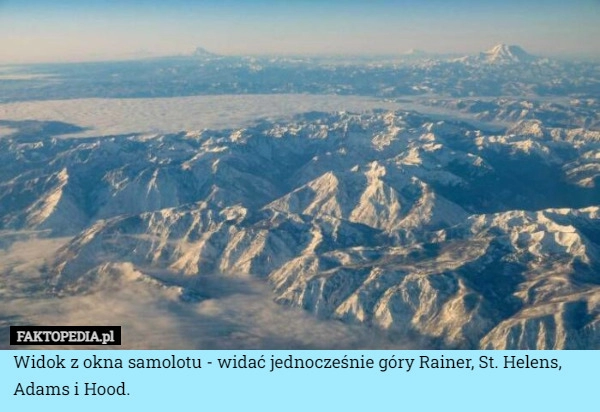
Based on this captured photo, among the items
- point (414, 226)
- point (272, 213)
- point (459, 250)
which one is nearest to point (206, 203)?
point (272, 213)

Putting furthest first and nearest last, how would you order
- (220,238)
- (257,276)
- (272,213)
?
(272,213), (220,238), (257,276)

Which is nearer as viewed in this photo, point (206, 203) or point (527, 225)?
point (527, 225)

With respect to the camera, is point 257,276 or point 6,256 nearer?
point 257,276

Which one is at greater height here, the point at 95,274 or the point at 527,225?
the point at 527,225

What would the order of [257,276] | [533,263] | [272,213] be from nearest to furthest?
[533,263] < [257,276] < [272,213]

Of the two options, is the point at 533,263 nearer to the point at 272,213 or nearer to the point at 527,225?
the point at 527,225

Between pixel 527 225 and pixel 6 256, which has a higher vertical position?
pixel 527 225

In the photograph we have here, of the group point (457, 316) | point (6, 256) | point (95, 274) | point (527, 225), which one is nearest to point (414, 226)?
point (527, 225)

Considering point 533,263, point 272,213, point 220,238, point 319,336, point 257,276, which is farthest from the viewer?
point 272,213

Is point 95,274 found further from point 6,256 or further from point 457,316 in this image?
point 457,316
